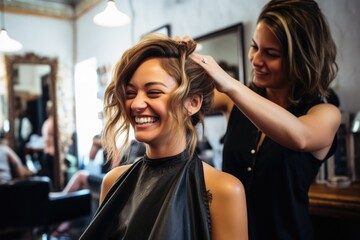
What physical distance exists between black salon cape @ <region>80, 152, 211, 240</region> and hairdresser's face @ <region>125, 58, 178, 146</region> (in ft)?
0.43

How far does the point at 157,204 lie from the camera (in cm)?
108

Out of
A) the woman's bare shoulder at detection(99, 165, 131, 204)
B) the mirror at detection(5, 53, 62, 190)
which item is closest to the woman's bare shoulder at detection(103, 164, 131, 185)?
the woman's bare shoulder at detection(99, 165, 131, 204)

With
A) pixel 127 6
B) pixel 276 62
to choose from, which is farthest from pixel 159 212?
pixel 127 6

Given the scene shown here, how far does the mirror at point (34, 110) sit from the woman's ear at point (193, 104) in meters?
4.75

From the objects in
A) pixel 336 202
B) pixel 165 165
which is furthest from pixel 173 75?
pixel 336 202

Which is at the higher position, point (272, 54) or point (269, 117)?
point (272, 54)

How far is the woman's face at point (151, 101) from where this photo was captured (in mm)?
1056

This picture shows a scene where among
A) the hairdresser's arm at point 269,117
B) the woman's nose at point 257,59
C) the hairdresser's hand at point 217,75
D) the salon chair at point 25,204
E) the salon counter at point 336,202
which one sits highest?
the woman's nose at point 257,59

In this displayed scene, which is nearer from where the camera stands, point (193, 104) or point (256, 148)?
point (193, 104)

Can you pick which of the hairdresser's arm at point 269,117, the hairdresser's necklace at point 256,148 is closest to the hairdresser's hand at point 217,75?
the hairdresser's arm at point 269,117

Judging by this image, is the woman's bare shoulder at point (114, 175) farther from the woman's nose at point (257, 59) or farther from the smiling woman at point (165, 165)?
the woman's nose at point (257, 59)

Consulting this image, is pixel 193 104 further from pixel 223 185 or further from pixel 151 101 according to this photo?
pixel 223 185

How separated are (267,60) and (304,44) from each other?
0.45 ft

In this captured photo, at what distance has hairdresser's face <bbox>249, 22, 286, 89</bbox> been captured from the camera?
1.24 m
